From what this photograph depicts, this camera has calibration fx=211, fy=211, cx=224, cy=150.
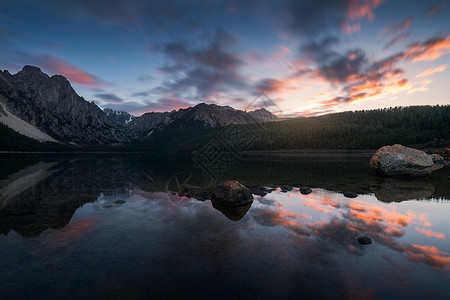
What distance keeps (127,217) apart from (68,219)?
489 cm

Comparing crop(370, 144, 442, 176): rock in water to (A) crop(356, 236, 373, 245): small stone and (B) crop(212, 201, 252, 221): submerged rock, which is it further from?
(A) crop(356, 236, 373, 245): small stone

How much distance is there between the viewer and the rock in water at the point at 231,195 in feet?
77.1

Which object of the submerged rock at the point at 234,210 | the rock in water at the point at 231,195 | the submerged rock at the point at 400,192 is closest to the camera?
the submerged rock at the point at 234,210

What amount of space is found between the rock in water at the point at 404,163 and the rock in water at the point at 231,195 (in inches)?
1298

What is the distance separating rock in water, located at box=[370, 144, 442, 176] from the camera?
128ft

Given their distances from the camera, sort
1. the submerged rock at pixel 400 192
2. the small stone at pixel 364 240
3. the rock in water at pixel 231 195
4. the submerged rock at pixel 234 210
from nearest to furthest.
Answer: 1. the small stone at pixel 364 240
2. the submerged rock at pixel 234 210
3. the rock in water at pixel 231 195
4. the submerged rock at pixel 400 192

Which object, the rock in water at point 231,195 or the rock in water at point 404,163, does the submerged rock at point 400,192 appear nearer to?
the rock in water at point 404,163

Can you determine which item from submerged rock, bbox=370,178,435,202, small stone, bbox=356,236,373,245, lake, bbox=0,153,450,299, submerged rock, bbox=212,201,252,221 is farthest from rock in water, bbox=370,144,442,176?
small stone, bbox=356,236,373,245

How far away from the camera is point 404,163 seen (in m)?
39.3

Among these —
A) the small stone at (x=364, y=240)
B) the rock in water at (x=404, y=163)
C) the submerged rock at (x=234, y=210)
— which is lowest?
the submerged rock at (x=234, y=210)

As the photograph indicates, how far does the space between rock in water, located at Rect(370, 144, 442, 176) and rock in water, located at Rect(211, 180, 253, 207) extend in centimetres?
3298

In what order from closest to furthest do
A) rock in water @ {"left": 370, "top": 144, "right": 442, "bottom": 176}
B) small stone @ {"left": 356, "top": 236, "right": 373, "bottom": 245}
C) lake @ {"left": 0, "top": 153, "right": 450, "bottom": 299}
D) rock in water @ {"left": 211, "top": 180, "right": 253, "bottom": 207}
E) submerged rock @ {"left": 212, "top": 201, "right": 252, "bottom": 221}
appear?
lake @ {"left": 0, "top": 153, "right": 450, "bottom": 299} → small stone @ {"left": 356, "top": 236, "right": 373, "bottom": 245} → submerged rock @ {"left": 212, "top": 201, "right": 252, "bottom": 221} → rock in water @ {"left": 211, "top": 180, "right": 253, "bottom": 207} → rock in water @ {"left": 370, "top": 144, "right": 442, "bottom": 176}

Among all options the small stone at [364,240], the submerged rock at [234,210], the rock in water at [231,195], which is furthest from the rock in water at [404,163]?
the small stone at [364,240]

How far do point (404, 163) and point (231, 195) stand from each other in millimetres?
36355
